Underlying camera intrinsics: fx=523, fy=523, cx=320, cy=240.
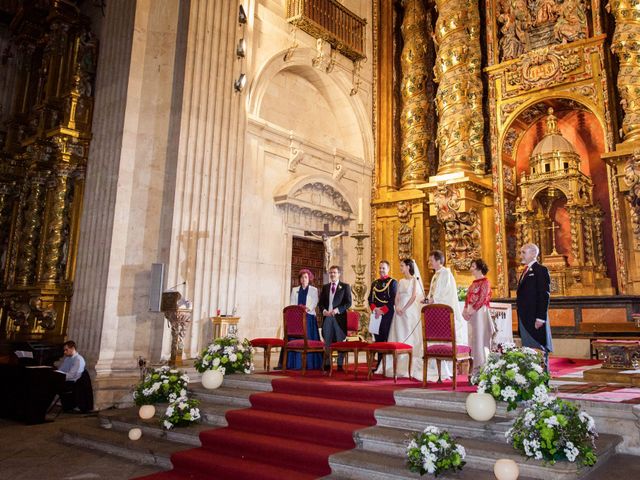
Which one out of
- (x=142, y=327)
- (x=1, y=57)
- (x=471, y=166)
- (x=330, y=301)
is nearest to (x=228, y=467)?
(x=330, y=301)

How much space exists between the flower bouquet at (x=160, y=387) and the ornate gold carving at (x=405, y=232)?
721 cm

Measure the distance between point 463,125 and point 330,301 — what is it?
20.3 feet

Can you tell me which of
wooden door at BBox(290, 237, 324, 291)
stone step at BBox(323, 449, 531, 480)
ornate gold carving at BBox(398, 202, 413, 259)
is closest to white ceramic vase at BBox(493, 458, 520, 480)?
stone step at BBox(323, 449, 531, 480)

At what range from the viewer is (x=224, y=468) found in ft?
15.4

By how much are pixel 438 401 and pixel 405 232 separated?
25.4 ft

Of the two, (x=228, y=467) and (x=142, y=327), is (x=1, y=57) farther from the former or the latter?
(x=228, y=467)

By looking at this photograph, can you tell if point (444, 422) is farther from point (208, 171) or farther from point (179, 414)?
point (208, 171)

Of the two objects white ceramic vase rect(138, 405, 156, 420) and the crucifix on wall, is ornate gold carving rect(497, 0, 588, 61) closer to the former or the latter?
the crucifix on wall

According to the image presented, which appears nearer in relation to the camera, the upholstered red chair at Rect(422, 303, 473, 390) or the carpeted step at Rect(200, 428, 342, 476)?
the carpeted step at Rect(200, 428, 342, 476)

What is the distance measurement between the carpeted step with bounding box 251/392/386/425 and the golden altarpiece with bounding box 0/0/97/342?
15.9 ft

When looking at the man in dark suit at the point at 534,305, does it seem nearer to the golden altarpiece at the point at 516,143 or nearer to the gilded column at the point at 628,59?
the golden altarpiece at the point at 516,143

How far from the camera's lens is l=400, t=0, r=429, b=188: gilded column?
12875 millimetres

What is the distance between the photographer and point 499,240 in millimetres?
11195

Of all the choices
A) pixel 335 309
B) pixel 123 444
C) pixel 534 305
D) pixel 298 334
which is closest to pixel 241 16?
Result: pixel 335 309
